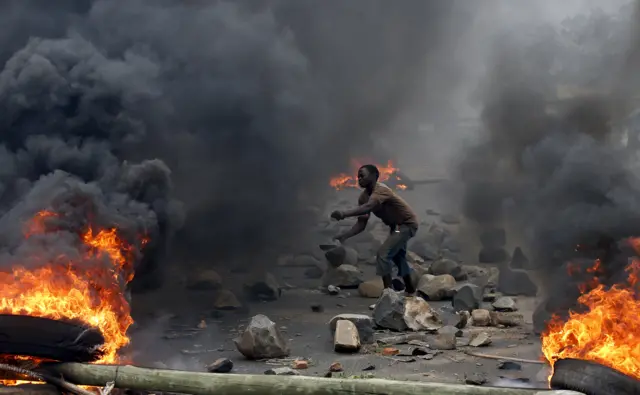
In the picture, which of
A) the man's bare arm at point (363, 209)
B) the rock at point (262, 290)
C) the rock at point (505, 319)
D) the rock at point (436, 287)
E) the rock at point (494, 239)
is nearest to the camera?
the rock at point (505, 319)

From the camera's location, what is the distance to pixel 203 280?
10492 millimetres

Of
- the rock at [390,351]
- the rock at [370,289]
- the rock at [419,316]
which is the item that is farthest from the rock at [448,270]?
the rock at [390,351]

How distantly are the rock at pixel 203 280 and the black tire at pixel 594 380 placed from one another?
6.89 m

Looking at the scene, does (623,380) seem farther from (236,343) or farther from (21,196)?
(21,196)

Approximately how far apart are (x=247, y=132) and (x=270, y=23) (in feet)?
8.37

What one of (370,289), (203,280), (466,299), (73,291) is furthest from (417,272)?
(73,291)

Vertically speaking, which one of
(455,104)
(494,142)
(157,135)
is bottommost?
(157,135)

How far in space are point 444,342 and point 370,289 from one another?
3266 mm

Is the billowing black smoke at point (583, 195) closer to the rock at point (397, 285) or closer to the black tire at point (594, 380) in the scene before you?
the black tire at point (594, 380)

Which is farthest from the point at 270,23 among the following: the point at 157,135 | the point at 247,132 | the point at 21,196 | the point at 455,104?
the point at 455,104

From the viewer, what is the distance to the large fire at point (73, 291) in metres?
5.45

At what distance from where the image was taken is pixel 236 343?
6.93 metres

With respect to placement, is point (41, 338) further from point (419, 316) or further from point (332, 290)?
point (332, 290)

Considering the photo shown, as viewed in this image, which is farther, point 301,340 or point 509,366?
point 301,340
